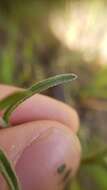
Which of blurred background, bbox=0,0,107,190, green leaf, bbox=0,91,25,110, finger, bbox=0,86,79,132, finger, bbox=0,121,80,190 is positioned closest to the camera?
green leaf, bbox=0,91,25,110

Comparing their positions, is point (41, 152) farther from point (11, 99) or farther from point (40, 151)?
point (11, 99)

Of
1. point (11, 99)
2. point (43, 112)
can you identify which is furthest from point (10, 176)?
point (43, 112)

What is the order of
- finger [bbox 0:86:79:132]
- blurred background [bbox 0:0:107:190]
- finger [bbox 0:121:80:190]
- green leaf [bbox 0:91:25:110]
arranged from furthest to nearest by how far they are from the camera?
blurred background [bbox 0:0:107:190]
finger [bbox 0:86:79:132]
finger [bbox 0:121:80:190]
green leaf [bbox 0:91:25:110]

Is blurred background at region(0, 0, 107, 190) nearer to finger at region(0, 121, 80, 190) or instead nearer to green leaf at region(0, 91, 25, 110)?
finger at region(0, 121, 80, 190)

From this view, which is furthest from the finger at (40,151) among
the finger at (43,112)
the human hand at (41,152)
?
the finger at (43,112)

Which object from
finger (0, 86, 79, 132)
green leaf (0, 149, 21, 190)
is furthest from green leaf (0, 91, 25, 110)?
finger (0, 86, 79, 132)

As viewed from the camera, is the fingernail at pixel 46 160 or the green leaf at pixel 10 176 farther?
the fingernail at pixel 46 160

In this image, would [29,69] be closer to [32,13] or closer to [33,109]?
[32,13]

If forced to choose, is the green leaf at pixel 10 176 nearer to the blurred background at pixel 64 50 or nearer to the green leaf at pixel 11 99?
the green leaf at pixel 11 99
